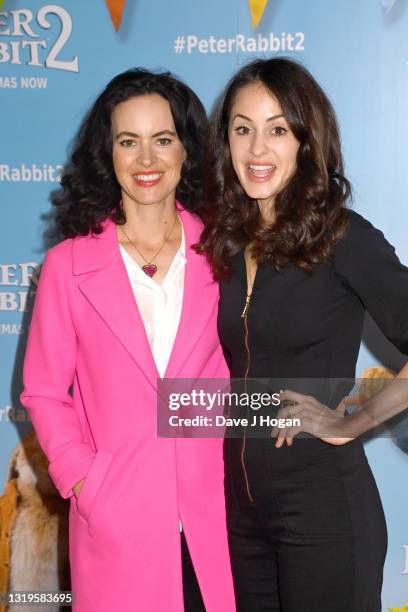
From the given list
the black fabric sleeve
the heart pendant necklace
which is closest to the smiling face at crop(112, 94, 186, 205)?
the heart pendant necklace

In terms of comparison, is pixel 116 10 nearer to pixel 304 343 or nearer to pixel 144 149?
pixel 144 149

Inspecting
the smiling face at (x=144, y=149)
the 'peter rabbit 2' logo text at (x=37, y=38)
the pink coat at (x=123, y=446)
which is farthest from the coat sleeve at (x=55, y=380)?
the 'peter rabbit 2' logo text at (x=37, y=38)

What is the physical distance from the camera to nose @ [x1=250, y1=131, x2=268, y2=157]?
5.80 feet

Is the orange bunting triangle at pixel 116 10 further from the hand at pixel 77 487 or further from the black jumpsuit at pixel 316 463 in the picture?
the hand at pixel 77 487

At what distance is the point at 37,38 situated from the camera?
258 centimetres

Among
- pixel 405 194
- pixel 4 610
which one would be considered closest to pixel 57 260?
pixel 405 194

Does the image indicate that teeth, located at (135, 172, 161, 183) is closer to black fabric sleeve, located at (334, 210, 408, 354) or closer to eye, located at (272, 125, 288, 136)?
eye, located at (272, 125, 288, 136)

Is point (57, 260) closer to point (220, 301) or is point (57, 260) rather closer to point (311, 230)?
point (220, 301)

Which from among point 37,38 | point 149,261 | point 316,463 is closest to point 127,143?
point 149,261

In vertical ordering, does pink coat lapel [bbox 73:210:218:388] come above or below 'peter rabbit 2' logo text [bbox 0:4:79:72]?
below

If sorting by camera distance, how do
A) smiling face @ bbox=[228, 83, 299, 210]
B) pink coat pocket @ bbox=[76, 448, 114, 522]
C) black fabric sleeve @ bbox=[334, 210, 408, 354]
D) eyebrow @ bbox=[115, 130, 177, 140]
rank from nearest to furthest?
black fabric sleeve @ bbox=[334, 210, 408, 354]
smiling face @ bbox=[228, 83, 299, 210]
pink coat pocket @ bbox=[76, 448, 114, 522]
eyebrow @ bbox=[115, 130, 177, 140]

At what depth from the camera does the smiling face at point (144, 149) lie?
1972 millimetres

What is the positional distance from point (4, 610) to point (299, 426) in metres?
1.73

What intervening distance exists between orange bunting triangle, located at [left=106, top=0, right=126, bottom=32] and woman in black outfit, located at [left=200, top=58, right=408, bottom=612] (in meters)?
0.89
